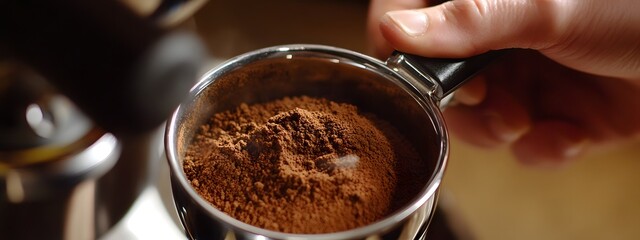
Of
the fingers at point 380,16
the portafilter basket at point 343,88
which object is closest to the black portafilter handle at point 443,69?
the portafilter basket at point 343,88

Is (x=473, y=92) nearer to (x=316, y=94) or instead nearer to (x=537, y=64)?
(x=537, y=64)

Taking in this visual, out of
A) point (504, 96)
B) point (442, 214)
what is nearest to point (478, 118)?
point (504, 96)

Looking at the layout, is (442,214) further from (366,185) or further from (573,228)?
(366,185)

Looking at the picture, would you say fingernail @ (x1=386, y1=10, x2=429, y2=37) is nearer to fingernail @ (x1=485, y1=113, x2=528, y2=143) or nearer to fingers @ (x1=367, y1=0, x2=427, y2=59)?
fingers @ (x1=367, y1=0, x2=427, y2=59)

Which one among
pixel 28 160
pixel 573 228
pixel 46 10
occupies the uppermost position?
pixel 46 10

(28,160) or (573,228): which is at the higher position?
(28,160)

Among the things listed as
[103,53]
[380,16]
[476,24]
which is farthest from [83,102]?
[476,24]

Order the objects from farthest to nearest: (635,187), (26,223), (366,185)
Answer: (635,187) < (26,223) < (366,185)
